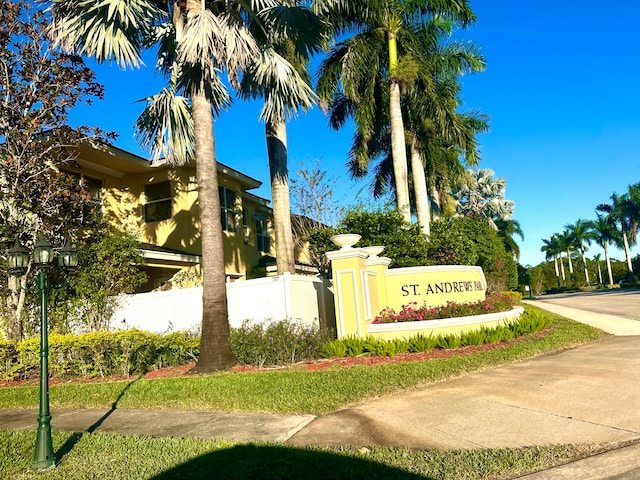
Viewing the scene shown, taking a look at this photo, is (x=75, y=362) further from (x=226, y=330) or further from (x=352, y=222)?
(x=352, y=222)

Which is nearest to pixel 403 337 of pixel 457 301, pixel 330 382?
pixel 457 301

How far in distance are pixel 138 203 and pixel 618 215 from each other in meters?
64.9

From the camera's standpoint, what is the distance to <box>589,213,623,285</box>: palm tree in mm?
67081

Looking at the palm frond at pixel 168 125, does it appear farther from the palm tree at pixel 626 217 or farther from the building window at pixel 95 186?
the palm tree at pixel 626 217

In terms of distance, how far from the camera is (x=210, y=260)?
981 centimetres

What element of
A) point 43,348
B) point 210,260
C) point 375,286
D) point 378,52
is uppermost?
point 378,52

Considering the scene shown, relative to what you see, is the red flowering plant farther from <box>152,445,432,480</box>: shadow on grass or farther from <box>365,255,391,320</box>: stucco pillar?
<box>152,445,432,480</box>: shadow on grass

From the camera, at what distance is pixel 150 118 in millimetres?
11805

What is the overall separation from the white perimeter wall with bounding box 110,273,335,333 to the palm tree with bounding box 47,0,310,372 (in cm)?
201

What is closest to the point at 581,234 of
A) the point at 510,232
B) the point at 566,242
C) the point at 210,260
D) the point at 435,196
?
the point at 566,242

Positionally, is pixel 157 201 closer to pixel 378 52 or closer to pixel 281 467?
pixel 378 52

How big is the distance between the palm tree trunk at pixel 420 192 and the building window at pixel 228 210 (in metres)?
7.36

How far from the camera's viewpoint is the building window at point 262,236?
22938 millimetres

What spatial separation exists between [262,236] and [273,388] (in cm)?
1604
